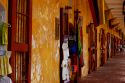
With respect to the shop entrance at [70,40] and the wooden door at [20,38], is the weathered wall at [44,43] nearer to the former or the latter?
the shop entrance at [70,40]

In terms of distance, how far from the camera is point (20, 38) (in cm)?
432

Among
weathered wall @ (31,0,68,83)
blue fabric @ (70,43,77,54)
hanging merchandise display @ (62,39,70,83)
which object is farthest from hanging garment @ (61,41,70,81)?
blue fabric @ (70,43,77,54)

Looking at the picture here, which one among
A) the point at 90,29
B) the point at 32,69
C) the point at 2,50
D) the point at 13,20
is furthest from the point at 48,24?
the point at 90,29

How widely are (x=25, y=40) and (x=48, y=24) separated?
1476 millimetres

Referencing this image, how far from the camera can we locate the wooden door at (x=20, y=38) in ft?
12.8

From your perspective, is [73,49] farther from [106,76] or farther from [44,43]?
[106,76]

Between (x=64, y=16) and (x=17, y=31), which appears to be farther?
(x=64, y=16)

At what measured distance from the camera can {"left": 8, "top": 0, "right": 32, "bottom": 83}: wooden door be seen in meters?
3.89

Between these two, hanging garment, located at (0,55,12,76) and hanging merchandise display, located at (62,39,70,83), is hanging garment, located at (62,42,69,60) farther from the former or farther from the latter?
hanging garment, located at (0,55,12,76)

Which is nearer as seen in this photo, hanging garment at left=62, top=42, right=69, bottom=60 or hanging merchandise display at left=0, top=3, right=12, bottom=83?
hanging merchandise display at left=0, top=3, right=12, bottom=83

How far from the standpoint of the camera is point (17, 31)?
4.19 m

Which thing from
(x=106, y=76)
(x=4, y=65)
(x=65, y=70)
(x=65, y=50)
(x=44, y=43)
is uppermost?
(x=44, y=43)

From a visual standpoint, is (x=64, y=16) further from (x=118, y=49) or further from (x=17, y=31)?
(x=118, y=49)

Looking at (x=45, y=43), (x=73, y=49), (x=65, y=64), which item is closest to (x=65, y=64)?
(x=65, y=64)
